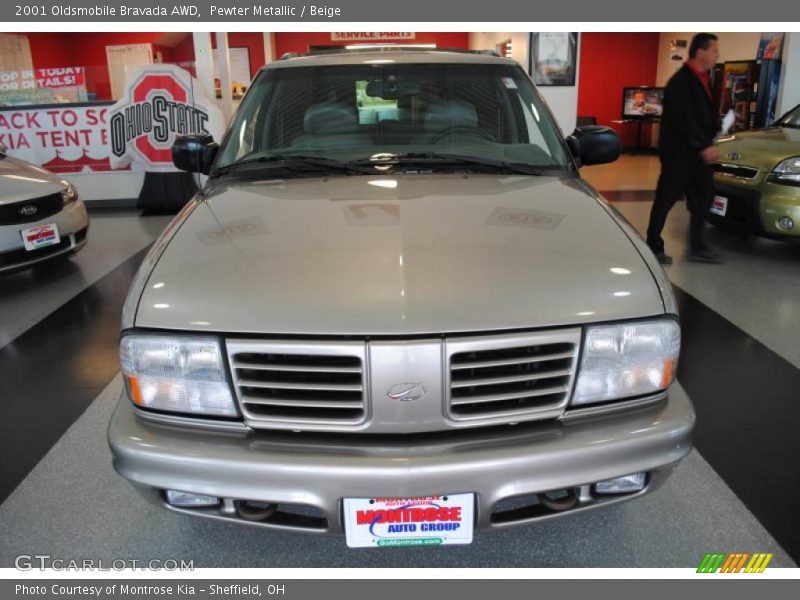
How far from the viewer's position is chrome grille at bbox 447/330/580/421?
1488 mm

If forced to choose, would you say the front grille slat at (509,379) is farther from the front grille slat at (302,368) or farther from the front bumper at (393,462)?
the front grille slat at (302,368)

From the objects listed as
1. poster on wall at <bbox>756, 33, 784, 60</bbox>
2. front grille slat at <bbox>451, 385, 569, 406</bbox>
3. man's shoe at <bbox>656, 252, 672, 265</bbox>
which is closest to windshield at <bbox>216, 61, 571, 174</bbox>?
front grille slat at <bbox>451, 385, 569, 406</bbox>

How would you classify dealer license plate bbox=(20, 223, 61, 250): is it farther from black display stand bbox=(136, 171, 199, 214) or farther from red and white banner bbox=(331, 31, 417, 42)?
red and white banner bbox=(331, 31, 417, 42)

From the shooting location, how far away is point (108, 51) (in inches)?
596

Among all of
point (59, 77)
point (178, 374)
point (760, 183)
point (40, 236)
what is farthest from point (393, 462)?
point (59, 77)

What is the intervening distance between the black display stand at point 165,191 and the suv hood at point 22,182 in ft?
7.93

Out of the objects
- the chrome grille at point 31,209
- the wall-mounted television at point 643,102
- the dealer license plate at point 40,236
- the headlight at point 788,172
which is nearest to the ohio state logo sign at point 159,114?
the chrome grille at point 31,209

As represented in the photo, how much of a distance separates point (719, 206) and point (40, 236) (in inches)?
214

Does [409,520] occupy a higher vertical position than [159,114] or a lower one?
lower

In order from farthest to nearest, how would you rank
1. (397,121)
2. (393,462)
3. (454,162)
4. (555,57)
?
1. (555,57)
2. (397,121)
3. (454,162)
4. (393,462)

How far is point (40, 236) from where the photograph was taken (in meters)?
4.53

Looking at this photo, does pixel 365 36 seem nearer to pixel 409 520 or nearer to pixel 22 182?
pixel 22 182

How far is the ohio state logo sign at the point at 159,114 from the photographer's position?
7395 mm

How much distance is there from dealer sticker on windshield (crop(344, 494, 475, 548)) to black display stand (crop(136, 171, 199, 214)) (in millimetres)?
6650
